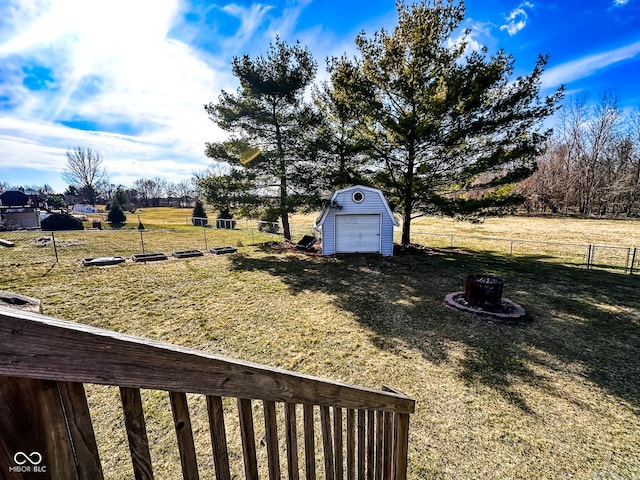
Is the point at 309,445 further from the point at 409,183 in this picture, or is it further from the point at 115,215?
the point at 115,215

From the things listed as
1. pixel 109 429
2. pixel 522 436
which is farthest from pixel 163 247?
pixel 522 436

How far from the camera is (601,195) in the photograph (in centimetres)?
3441

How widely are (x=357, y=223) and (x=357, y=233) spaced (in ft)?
1.51

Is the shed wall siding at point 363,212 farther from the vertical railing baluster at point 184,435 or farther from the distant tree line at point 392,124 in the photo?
the vertical railing baluster at point 184,435

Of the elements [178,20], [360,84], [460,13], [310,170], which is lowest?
[310,170]

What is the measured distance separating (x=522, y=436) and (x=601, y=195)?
151ft

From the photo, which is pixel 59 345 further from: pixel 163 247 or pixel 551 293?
pixel 163 247

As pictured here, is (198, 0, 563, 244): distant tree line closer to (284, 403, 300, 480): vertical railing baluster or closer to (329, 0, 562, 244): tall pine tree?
(329, 0, 562, 244): tall pine tree

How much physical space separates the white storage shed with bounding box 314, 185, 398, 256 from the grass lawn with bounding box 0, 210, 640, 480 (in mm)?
2618

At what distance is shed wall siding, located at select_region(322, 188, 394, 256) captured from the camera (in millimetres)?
12172

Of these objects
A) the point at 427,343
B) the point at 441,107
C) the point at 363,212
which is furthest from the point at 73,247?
the point at 441,107

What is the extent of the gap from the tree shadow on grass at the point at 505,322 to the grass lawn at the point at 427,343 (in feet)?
0.11

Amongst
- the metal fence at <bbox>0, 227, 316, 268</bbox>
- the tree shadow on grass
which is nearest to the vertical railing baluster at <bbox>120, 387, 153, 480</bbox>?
the tree shadow on grass

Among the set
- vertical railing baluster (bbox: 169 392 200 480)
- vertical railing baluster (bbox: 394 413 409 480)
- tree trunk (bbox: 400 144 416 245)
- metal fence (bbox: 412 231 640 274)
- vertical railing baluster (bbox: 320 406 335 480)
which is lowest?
metal fence (bbox: 412 231 640 274)
